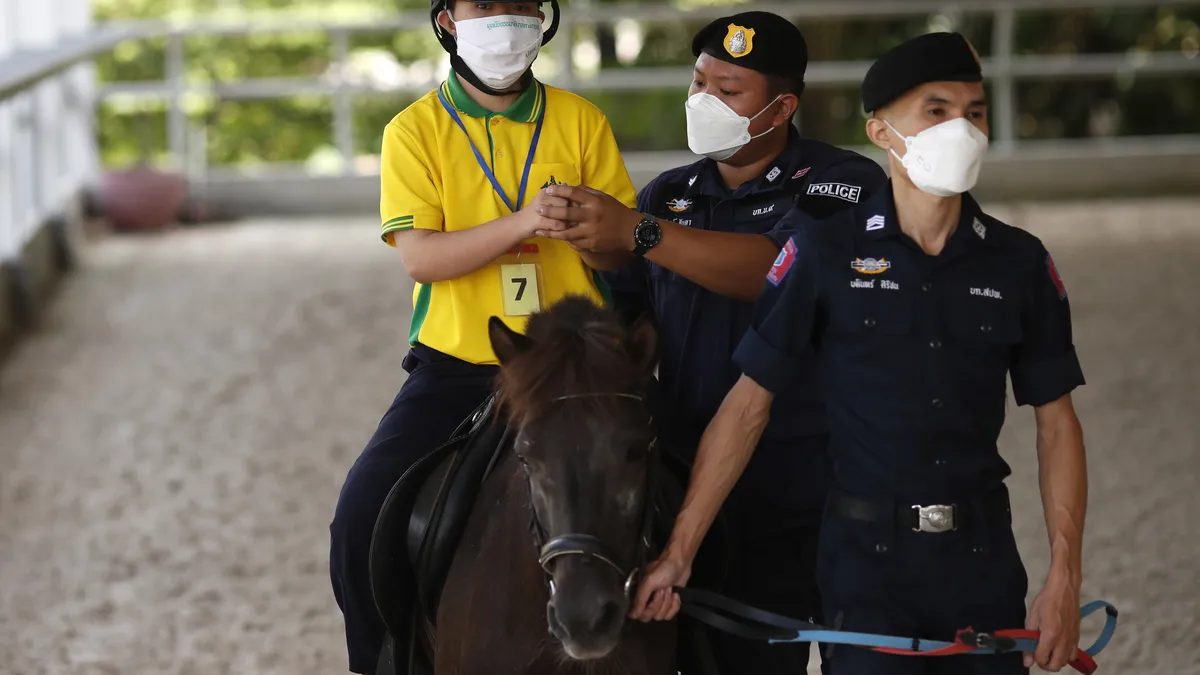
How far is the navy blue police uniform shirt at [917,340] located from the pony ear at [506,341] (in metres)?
0.45

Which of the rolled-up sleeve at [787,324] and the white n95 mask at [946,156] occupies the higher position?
the white n95 mask at [946,156]

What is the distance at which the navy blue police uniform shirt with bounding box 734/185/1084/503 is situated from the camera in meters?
2.91

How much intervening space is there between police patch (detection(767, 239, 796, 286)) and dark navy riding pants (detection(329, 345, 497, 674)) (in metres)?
0.77

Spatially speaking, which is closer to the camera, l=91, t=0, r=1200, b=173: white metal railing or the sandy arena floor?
the sandy arena floor

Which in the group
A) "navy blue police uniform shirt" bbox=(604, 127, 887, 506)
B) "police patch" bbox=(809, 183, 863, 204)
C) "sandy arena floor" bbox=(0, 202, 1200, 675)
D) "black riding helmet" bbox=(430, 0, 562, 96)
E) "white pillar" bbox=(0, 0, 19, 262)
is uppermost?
"black riding helmet" bbox=(430, 0, 562, 96)

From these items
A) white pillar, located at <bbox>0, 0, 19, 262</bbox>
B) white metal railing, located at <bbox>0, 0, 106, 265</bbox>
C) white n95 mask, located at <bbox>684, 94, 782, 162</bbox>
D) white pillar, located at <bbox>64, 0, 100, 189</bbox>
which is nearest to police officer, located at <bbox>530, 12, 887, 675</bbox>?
white n95 mask, located at <bbox>684, 94, 782, 162</bbox>

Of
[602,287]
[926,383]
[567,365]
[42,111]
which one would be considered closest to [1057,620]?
[926,383]

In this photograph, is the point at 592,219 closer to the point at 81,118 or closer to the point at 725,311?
the point at 725,311

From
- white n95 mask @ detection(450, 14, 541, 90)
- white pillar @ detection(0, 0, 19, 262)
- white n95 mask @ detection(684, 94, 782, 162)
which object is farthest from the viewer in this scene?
white pillar @ detection(0, 0, 19, 262)

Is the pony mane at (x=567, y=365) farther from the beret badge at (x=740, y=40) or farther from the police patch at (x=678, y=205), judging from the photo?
the beret badge at (x=740, y=40)

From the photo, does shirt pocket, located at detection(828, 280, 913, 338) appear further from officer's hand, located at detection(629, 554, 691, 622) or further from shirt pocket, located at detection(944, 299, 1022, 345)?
officer's hand, located at detection(629, 554, 691, 622)

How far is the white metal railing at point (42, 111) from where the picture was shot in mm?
10523

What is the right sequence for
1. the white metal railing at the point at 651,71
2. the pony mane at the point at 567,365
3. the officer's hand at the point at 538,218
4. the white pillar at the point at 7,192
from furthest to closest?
the white metal railing at the point at 651,71 → the white pillar at the point at 7,192 → the officer's hand at the point at 538,218 → the pony mane at the point at 567,365

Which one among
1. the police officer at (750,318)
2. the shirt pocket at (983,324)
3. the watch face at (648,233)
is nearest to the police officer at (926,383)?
the shirt pocket at (983,324)
